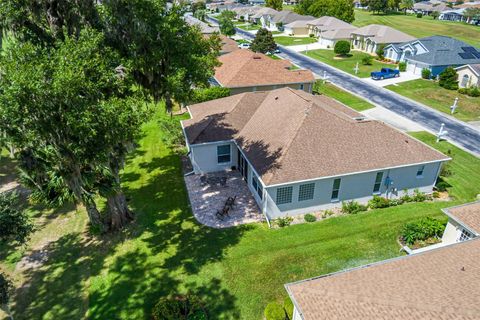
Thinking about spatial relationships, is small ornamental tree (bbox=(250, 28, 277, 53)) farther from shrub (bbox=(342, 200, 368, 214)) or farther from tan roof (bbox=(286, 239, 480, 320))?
tan roof (bbox=(286, 239, 480, 320))

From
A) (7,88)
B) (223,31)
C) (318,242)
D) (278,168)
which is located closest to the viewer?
(7,88)

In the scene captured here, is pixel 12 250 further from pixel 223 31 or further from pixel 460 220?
pixel 223 31

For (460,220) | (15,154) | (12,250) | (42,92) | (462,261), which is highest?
(42,92)

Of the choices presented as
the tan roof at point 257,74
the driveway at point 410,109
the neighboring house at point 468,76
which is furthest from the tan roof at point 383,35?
the tan roof at point 257,74

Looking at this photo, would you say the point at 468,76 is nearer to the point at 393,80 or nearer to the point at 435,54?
the point at 435,54

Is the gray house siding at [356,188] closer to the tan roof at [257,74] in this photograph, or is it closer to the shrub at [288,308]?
the shrub at [288,308]

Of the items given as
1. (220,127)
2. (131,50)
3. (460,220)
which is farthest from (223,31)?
(460,220)

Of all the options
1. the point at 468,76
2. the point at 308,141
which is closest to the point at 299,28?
the point at 468,76
